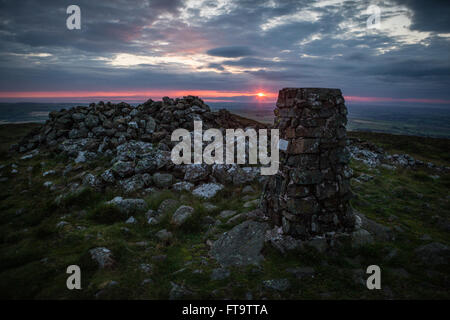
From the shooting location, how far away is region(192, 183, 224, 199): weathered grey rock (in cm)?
1168

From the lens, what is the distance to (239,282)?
609cm

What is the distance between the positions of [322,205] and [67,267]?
318 inches

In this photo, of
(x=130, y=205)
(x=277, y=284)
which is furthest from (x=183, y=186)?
(x=277, y=284)

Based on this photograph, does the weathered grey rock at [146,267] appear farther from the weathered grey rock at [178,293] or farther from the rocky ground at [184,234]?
the weathered grey rock at [178,293]

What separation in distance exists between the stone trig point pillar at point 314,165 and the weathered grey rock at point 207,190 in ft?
15.4

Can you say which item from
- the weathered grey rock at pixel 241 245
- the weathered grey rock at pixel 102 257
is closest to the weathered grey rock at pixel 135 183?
the weathered grey rock at pixel 102 257

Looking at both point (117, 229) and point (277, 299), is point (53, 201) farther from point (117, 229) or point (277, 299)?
point (277, 299)

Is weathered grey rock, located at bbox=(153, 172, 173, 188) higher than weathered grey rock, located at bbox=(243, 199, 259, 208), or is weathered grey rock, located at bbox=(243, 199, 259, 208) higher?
weathered grey rock, located at bbox=(153, 172, 173, 188)

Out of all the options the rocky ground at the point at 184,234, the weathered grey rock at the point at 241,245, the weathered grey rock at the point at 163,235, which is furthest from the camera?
the weathered grey rock at the point at 163,235

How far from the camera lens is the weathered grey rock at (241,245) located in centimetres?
710

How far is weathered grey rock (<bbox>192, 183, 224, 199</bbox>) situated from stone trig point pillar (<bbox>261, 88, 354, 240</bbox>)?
185 inches

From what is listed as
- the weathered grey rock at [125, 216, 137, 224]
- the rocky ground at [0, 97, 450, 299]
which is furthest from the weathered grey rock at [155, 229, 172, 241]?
the weathered grey rock at [125, 216, 137, 224]

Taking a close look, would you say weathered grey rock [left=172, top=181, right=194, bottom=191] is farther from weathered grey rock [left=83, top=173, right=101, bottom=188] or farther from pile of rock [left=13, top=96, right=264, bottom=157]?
pile of rock [left=13, top=96, right=264, bottom=157]

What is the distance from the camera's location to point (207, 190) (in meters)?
12.0
